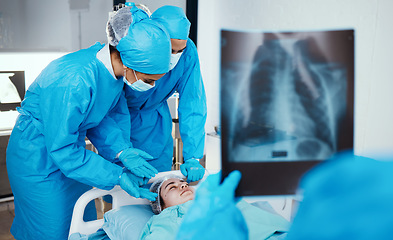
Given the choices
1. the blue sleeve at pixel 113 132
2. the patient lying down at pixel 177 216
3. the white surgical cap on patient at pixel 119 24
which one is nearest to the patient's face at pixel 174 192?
the patient lying down at pixel 177 216

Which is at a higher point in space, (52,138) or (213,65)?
(213,65)

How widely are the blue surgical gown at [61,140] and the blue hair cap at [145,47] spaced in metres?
0.15

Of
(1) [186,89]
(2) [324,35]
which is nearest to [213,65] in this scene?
(1) [186,89]

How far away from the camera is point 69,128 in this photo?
139 centimetres

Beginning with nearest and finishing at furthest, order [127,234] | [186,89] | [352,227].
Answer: [352,227], [127,234], [186,89]

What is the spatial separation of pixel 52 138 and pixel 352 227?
1.25 m

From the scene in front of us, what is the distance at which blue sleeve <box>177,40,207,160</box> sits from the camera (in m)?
1.91

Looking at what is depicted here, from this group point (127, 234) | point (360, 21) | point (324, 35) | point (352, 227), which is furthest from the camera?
point (360, 21)

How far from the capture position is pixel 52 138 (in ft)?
4.63

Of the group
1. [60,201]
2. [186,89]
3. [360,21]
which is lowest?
[60,201]

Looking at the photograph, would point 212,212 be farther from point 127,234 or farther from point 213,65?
point 213,65

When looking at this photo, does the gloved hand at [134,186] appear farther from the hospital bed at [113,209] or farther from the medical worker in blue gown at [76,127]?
the hospital bed at [113,209]

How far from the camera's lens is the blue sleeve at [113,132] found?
1694 mm

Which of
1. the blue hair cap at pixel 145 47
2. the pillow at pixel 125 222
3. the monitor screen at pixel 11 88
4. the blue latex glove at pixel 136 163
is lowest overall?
the pillow at pixel 125 222
